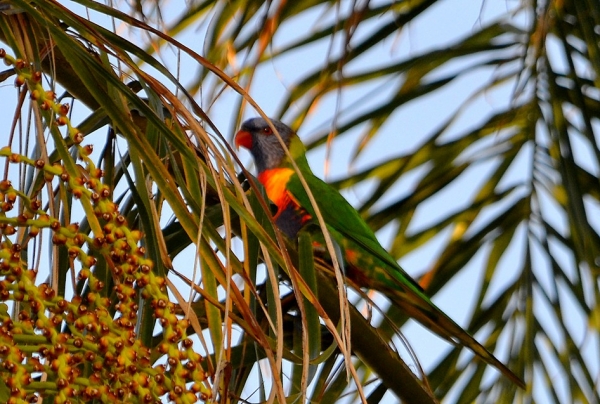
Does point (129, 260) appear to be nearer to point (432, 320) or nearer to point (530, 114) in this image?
point (432, 320)

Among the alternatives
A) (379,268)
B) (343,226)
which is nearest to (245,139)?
(343,226)

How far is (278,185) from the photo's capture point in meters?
1.85

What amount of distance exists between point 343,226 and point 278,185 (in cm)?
24

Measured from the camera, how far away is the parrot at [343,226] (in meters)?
1.11

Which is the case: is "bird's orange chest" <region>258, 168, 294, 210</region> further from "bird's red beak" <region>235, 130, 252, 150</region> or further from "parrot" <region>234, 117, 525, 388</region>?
"bird's red beak" <region>235, 130, 252, 150</region>

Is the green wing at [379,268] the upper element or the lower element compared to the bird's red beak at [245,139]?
lower

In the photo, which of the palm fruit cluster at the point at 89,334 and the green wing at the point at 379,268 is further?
the green wing at the point at 379,268

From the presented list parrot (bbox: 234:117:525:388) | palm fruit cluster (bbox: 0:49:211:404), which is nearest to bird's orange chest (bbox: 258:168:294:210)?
parrot (bbox: 234:117:525:388)

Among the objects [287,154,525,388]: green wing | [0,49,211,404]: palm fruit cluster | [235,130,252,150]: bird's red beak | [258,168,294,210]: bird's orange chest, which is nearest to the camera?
[0,49,211,404]: palm fruit cluster

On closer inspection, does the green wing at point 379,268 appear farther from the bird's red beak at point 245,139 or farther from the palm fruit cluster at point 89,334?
the palm fruit cluster at point 89,334

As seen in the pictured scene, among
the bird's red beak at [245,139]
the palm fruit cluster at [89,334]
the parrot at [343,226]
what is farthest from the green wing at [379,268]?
the palm fruit cluster at [89,334]

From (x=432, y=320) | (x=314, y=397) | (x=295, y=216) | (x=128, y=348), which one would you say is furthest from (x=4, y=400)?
(x=295, y=216)

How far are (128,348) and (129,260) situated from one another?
0.05 meters

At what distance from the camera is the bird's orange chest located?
69.9 inches
